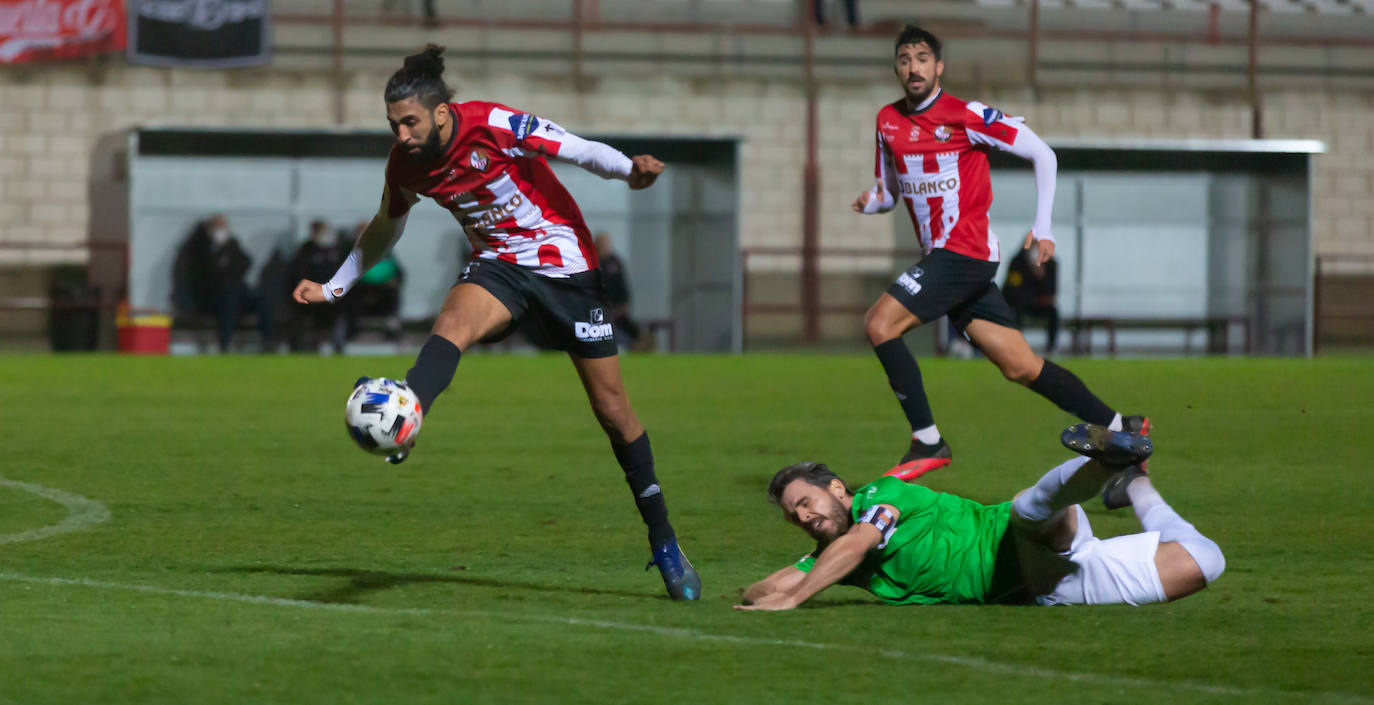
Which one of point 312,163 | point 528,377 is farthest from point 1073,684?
point 312,163

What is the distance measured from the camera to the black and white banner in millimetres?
24891

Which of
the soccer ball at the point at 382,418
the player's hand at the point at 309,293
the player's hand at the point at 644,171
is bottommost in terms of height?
the soccer ball at the point at 382,418

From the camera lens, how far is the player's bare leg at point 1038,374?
7883 mm

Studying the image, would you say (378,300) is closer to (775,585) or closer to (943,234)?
(943,234)

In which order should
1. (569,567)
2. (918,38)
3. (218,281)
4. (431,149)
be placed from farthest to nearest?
1. (218,281)
2. (918,38)
3. (569,567)
4. (431,149)

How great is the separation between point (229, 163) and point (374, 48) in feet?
9.92

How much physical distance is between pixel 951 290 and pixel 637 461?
265 cm

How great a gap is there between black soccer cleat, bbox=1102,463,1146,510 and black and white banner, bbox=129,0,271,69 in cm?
2164

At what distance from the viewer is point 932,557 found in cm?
549

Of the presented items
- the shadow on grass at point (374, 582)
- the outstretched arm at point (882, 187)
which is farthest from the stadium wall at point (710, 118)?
the shadow on grass at point (374, 582)

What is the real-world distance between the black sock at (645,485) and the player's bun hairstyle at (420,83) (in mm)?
1359

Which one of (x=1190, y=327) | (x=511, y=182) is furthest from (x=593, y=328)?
(x=1190, y=327)

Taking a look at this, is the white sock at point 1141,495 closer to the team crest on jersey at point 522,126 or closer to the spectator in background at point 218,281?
the team crest on jersey at point 522,126

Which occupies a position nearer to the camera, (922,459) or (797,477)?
(797,477)
